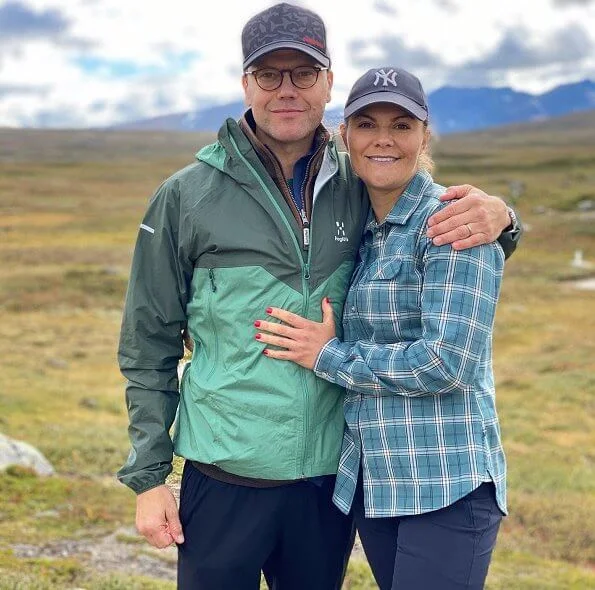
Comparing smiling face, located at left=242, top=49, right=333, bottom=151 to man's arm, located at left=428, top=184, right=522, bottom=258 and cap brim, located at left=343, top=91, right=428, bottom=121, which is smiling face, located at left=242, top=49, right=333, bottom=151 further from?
man's arm, located at left=428, top=184, right=522, bottom=258

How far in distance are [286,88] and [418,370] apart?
139 centimetres

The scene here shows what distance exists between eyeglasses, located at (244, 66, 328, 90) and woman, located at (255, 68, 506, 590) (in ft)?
0.84

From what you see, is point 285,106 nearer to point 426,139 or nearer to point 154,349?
point 426,139

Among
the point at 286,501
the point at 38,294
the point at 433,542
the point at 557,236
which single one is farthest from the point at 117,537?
the point at 557,236

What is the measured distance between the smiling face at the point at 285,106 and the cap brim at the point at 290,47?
0.12ft

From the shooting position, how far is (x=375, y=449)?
10.3ft

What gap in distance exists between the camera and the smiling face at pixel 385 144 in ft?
10.6

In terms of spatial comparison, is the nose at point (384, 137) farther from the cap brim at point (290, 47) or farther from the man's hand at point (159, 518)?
the man's hand at point (159, 518)

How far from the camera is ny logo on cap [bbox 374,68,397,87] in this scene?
3.15 meters

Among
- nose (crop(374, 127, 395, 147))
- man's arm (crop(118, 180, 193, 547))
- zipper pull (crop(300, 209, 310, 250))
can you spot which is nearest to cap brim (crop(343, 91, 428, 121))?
nose (crop(374, 127, 395, 147))

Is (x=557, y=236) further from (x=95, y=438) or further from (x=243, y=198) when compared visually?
(x=243, y=198)

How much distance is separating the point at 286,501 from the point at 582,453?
10.3m

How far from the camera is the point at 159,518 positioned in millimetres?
3371

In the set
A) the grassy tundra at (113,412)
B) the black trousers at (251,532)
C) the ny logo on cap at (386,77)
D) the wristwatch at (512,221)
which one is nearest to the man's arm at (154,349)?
the black trousers at (251,532)
